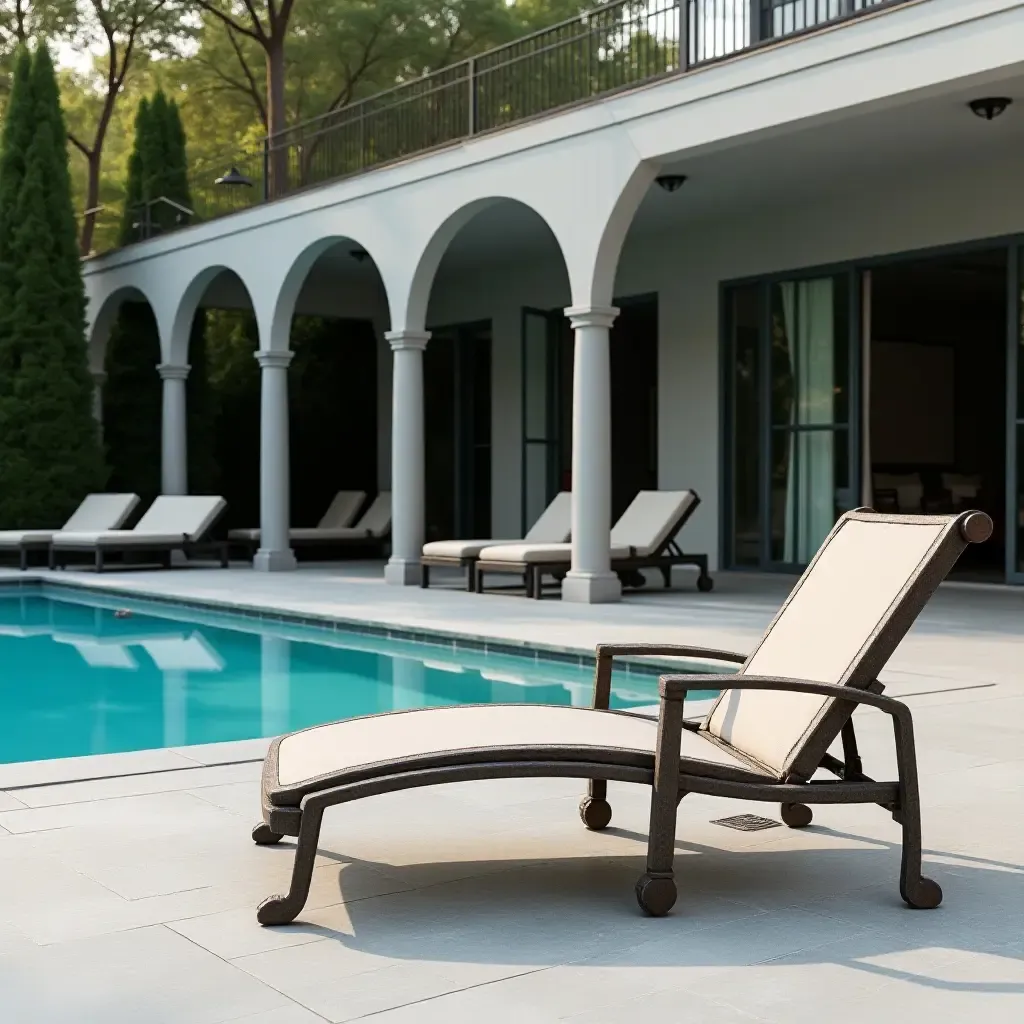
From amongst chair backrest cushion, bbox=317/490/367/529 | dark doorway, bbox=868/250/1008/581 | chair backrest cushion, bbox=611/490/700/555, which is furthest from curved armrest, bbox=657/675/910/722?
chair backrest cushion, bbox=317/490/367/529

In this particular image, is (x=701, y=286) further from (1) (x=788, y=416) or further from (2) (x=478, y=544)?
(2) (x=478, y=544)

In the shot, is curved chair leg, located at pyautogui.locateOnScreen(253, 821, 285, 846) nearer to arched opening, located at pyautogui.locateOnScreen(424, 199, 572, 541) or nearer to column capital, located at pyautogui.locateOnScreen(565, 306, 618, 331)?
column capital, located at pyautogui.locateOnScreen(565, 306, 618, 331)

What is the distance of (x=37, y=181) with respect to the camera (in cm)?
1811

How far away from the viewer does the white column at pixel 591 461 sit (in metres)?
11.8

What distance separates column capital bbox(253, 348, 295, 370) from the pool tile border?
135 inches

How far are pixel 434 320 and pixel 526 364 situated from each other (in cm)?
245

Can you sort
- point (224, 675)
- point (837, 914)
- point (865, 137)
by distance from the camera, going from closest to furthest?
point (837, 914) < point (224, 675) < point (865, 137)

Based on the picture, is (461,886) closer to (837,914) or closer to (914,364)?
(837,914)

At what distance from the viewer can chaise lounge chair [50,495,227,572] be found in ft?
52.1

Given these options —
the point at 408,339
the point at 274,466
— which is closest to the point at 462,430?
the point at 274,466

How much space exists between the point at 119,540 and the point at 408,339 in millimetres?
4219

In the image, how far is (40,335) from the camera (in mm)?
18078

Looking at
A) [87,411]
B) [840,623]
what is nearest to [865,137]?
[840,623]

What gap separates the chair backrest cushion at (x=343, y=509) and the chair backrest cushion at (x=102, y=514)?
124 inches
